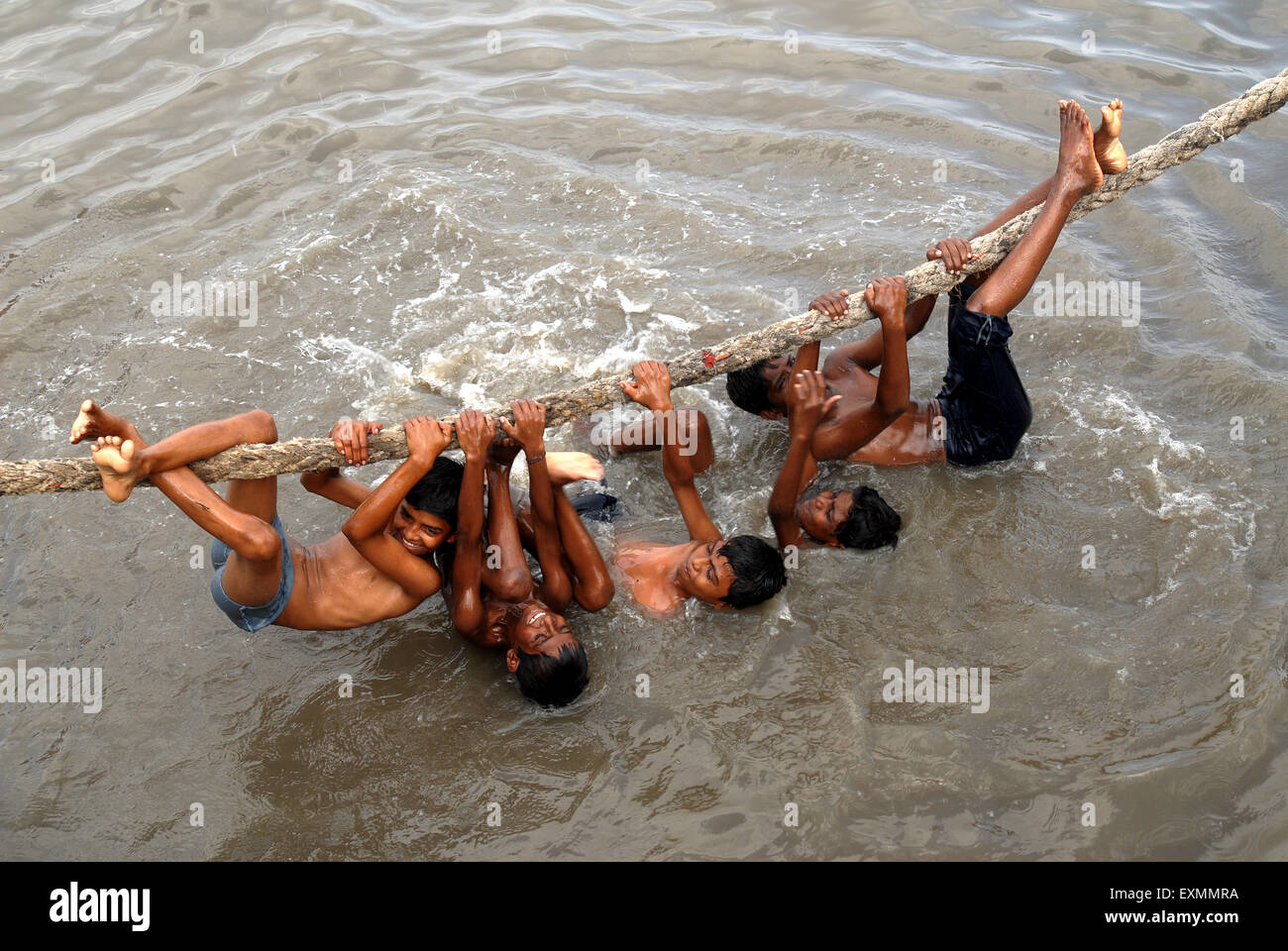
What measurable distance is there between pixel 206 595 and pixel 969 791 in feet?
10.9

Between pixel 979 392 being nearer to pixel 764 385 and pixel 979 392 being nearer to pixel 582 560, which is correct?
pixel 764 385

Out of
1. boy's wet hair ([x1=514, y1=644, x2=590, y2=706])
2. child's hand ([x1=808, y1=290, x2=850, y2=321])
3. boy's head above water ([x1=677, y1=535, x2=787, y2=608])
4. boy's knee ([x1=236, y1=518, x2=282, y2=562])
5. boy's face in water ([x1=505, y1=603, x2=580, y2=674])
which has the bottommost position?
boy's wet hair ([x1=514, y1=644, x2=590, y2=706])

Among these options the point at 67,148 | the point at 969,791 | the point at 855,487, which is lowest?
the point at 969,791

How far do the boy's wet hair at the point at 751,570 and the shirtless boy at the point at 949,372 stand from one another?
9.8 inches

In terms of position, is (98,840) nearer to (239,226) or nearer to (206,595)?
(206,595)

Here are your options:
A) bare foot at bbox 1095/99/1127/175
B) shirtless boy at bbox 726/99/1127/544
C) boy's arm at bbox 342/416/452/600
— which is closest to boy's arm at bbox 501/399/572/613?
boy's arm at bbox 342/416/452/600

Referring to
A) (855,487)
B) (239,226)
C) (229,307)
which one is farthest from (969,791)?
(239,226)

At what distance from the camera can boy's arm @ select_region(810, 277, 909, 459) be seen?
4.04m

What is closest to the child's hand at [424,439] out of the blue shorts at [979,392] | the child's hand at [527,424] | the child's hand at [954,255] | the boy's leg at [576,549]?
the child's hand at [527,424]

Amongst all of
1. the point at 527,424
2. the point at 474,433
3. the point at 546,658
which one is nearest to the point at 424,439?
the point at 474,433

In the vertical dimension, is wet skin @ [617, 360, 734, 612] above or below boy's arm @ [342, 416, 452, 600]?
below

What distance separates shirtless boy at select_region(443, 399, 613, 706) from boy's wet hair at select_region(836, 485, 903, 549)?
3.67 feet

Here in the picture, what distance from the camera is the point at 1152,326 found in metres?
5.59

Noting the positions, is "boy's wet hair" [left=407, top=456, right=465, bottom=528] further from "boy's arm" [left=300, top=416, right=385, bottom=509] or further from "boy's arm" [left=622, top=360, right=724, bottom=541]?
"boy's arm" [left=622, top=360, right=724, bottom=541]
